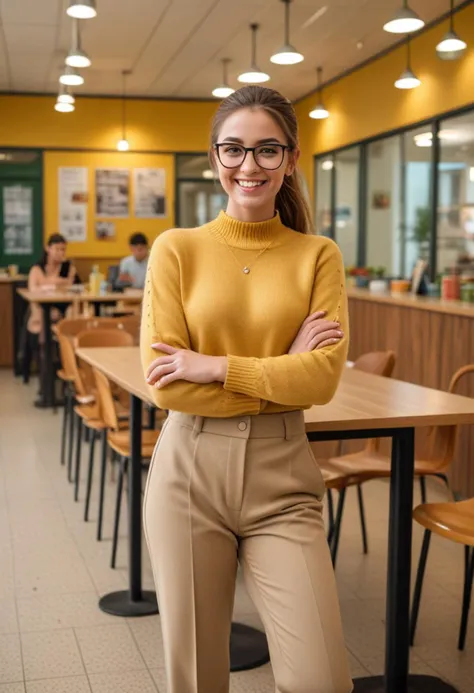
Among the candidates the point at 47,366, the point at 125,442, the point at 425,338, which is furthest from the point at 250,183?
the point at 47,366

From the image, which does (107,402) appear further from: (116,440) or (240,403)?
(240,403)

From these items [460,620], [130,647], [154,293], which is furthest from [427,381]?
[154,293]

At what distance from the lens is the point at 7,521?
15.5ft

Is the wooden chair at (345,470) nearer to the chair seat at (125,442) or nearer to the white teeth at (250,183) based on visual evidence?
the chair seat at (125,442)

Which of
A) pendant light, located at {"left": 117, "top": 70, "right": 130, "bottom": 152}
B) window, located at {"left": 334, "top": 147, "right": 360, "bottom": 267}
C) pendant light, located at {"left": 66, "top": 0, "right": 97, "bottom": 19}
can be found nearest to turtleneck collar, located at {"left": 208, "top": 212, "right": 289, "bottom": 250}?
pendant light, located at {"left": 66, "top": 0, "right": 97, "bottom": 19}

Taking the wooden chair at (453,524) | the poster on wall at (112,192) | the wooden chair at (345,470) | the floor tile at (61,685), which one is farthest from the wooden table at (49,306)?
the wooden chair at (453,524)

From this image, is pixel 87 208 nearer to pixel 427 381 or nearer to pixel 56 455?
pixel 56 455

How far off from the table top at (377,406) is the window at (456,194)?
15.0 feet

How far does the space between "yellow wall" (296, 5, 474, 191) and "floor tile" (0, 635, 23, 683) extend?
576cm

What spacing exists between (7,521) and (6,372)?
6007 millimetres

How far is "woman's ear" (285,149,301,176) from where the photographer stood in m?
2.02

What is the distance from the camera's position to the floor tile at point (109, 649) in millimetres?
3061

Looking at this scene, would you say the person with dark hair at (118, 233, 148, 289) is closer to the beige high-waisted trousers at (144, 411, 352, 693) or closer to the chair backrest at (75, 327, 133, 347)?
the chair backrest at (75, 327, 133, 347)

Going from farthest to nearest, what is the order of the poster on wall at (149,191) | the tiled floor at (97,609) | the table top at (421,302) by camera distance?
the poster on wall at (149,191), the table top at (421,302), the tiled floor at (97,609)
